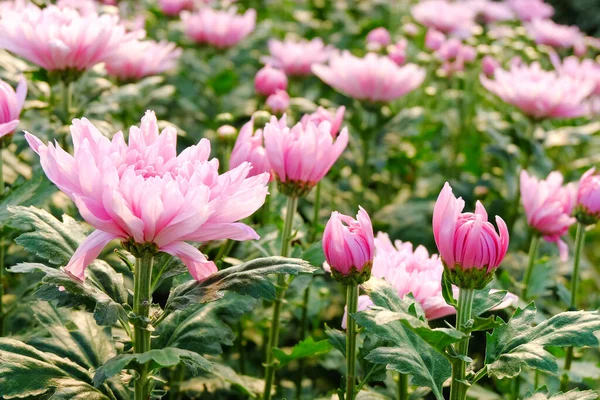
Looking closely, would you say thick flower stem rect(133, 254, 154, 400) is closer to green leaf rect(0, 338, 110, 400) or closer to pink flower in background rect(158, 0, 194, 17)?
green leaf rect(0, 338, 110, 400)

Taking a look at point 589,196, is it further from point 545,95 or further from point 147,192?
point 147,192

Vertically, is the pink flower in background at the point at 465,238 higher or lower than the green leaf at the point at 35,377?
higher

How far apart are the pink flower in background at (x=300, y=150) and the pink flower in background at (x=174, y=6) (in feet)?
8.36

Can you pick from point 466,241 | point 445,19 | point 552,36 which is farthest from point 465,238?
point 552,36

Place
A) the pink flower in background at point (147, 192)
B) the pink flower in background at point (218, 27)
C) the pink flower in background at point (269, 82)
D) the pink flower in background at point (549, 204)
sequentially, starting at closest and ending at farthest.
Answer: the pink flower in background at point (147, 192) → the pink flower in background at point (549, 204) → the pink flower in background at point (269, 82) → the pink flower in background at point (218, 27)

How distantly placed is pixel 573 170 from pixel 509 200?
710 millimetres

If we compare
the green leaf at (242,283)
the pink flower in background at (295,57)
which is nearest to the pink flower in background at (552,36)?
the pink flower in background at (295,57)

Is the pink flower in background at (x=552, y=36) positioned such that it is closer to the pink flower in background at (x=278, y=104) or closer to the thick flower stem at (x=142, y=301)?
the pink flower in background at (x=278, y=104)

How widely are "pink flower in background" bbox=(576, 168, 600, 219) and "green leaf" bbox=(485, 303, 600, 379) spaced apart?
24.4 inches

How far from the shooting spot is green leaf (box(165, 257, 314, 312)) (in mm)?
1193

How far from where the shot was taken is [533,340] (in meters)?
1.28

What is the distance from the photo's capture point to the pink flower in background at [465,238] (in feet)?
4.04

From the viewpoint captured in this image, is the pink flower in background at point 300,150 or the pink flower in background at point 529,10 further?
the pink flower in background at point 529,10

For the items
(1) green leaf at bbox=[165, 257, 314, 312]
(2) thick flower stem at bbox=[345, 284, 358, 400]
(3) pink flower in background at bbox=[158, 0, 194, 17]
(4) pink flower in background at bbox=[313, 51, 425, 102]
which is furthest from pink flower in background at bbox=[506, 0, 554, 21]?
(1) green leaf at bbox=[165, 257, 314, 312]
